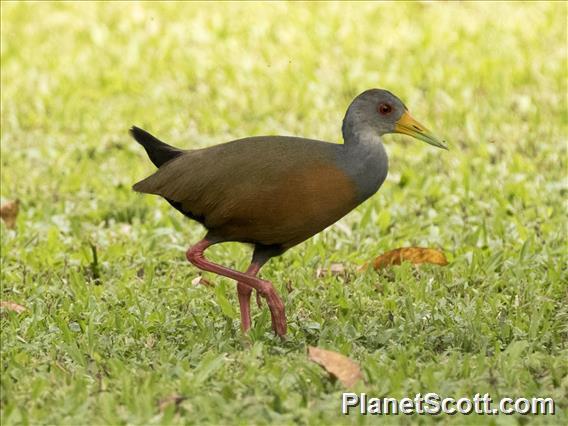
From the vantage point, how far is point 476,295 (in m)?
6.36

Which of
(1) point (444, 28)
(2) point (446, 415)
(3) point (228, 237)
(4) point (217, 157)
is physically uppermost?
(1) point (444, 28)

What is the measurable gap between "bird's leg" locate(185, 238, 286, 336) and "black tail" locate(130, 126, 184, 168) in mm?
517

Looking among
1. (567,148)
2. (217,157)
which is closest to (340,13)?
(567,148)

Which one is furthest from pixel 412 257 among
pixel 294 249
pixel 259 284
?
pixel 259 284

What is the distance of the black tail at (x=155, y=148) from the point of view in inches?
237

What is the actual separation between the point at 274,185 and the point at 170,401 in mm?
1324

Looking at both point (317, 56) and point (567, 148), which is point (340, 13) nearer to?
point (317, 56)

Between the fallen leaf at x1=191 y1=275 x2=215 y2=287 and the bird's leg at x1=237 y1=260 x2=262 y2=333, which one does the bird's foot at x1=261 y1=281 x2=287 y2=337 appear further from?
the fallen leaf at x1=191 y1=275 x2=215 y2=287

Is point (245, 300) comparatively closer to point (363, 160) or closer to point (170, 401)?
point (363, 160)

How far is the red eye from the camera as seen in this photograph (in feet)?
19.5

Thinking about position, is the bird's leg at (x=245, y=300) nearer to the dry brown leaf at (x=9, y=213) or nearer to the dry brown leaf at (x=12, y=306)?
the dry brown leaf at (x=12, y=306)

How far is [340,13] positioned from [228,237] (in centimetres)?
694

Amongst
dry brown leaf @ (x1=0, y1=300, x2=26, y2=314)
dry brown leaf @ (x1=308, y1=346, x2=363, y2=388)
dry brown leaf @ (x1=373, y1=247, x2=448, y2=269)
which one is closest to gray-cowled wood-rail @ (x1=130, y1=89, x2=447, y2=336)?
dry brown leaf @ (x1=308, y1=346, x2=363, y2=388)

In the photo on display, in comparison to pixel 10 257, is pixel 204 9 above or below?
above
